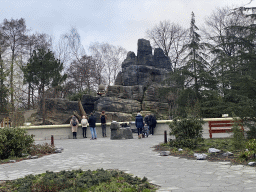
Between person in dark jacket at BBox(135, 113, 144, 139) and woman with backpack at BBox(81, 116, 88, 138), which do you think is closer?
person in dark jacket at BBox(135, 113, 144, 139)

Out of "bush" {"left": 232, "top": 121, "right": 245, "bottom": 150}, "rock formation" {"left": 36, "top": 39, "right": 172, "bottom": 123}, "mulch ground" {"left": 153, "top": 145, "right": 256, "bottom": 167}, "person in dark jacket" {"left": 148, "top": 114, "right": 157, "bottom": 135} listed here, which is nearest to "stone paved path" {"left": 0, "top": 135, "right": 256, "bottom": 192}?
"mulch ground" {"left": 153, "top": 145, "right": 256, "bottom": 167}

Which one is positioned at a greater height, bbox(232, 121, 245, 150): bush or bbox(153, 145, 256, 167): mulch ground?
bbox(232, 121, 245, 150): bush

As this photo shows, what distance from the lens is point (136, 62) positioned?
4166cm

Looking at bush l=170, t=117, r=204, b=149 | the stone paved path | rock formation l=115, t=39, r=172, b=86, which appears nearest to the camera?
the stone paved path

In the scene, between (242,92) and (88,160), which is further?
(242,92)

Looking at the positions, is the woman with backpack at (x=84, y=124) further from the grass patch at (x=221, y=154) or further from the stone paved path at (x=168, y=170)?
the stone paved path at (x=168, y=170)

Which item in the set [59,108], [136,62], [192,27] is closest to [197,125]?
[192,27]

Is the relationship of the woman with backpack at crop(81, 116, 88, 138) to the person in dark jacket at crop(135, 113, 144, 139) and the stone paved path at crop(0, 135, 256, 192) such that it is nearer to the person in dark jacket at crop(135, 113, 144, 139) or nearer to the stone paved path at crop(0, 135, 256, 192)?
the person in dark jacket at crop(135, 113, 144, 139)

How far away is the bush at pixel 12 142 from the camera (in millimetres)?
9797

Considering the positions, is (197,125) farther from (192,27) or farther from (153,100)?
(153,100)

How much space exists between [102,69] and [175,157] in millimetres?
37325

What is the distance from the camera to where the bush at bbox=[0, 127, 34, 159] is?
9.80m

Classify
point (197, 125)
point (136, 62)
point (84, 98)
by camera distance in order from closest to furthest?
1. point (197, 125)
2. point (84, 98)
3. point (136, 62)

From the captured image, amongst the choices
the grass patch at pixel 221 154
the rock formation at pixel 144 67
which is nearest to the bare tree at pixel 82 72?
the rock formation at pixel 144 67
